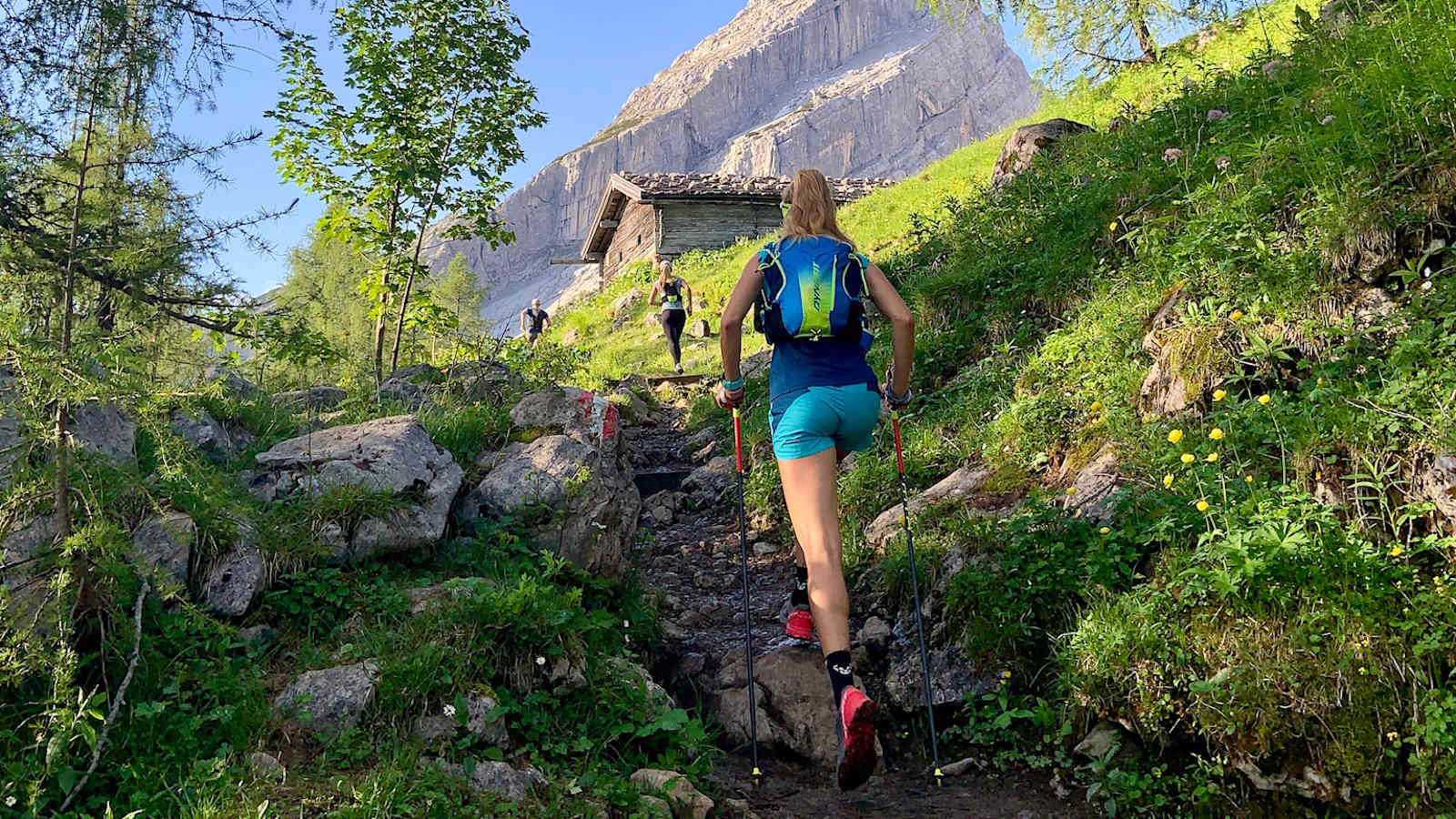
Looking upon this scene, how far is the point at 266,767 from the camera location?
3303 mm

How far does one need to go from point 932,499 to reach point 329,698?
417 centimetres

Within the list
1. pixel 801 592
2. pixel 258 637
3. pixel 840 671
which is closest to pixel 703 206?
pixel 801 592

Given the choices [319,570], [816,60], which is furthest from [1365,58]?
[816,60]

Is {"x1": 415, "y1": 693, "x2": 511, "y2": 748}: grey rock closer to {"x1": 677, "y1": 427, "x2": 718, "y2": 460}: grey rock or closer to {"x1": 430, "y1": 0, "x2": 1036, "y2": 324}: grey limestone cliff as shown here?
{"x1": 677, "y1": 427, "x2": 718, "y2": 460}: grey rock

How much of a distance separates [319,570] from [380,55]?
6.10m

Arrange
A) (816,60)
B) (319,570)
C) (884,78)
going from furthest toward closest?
(816,60) < (884,78) < (319,570)

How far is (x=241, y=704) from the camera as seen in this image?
3549mm

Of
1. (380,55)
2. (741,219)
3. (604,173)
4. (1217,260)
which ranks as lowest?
(1217,260)

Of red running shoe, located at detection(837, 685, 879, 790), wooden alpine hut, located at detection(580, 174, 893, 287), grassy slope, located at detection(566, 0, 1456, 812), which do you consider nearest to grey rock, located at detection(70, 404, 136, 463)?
red running shoe, located at detection(837, 685, 879, 790)

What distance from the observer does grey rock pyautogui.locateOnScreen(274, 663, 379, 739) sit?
3.65 m

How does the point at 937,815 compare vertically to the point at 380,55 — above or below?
below

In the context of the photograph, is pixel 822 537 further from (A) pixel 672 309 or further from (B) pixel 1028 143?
(A) pixel 672 309

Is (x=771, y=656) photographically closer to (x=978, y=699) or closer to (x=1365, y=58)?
(x=978, y=699)

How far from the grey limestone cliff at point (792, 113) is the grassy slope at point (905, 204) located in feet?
277
